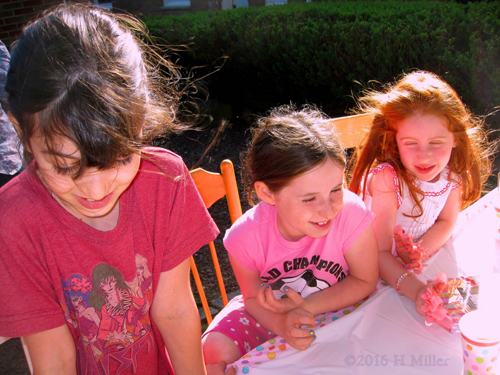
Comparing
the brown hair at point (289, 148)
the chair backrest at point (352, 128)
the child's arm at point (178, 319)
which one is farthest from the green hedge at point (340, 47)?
the child's arm at point (178, 319)

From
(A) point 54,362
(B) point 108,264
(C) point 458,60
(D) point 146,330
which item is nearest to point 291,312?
(D) point 146,330

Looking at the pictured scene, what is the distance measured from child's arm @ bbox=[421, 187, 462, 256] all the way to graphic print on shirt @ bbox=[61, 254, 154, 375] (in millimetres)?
1192

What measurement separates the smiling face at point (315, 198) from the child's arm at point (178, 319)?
1.35 feet

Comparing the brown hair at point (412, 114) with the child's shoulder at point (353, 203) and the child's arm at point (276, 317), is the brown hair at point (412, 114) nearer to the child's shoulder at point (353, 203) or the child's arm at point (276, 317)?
the child's shoulder at point (353, 203)

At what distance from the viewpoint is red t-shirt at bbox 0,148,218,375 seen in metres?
1.11

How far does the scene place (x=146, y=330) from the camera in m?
1.39

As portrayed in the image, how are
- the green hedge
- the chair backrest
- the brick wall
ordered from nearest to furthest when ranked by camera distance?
the chair backrest, the green hedge, the brick wall

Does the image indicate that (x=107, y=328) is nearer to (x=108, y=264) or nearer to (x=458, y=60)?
(x=108, y=264)

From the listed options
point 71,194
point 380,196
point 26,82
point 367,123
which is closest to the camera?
point 26,82

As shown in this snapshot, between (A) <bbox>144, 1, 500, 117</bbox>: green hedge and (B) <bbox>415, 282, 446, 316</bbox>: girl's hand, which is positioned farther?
(A) <bbox>144, 1, 500, 117</bbox>: green hedge

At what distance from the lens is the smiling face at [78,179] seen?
965 mm

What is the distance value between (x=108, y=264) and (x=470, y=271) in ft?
4.31

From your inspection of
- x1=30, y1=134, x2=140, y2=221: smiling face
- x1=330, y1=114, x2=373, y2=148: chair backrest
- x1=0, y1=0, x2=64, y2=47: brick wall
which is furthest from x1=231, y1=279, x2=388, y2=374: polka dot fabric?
x1=0, y1=0, x2=64, y2=47: brick wall

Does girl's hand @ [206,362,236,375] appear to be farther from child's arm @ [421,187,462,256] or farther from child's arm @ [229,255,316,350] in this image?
child's arm @ [421,187,462,256]
